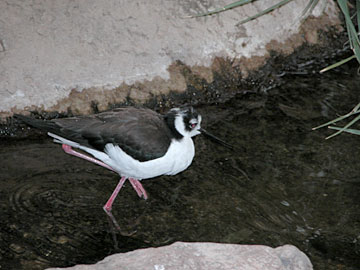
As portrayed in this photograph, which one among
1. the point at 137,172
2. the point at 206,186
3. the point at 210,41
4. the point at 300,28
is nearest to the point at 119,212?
the point at 137,172

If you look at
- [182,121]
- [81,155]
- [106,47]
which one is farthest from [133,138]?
[106,47]

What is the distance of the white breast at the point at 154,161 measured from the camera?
4.39 m

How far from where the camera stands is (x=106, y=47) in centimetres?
575

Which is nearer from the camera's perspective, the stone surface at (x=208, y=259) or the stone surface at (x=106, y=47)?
the stone surface at (x=208, y=259)

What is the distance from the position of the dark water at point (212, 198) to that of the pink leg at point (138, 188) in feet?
0.21

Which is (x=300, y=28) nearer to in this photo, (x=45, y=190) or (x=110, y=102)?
(x=110, y=102)

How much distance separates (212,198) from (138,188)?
64cm

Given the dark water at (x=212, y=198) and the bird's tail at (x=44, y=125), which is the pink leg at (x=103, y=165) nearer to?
the dark water at (x=212, y=198)

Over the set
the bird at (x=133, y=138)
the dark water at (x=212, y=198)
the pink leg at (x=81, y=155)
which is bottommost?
the dark water at (x=212, y=198)

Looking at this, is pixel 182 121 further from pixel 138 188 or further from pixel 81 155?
pixel 81 155

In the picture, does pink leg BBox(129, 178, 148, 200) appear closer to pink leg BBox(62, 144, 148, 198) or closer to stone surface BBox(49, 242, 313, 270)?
pink leg BBox(62, 144, 148, 198)

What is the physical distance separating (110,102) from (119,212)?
1.46 meters

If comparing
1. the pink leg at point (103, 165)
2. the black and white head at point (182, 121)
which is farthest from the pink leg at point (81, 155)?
the black and white head at point (182, 121)

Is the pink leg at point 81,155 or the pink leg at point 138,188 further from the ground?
the pink leg at point 81,155
